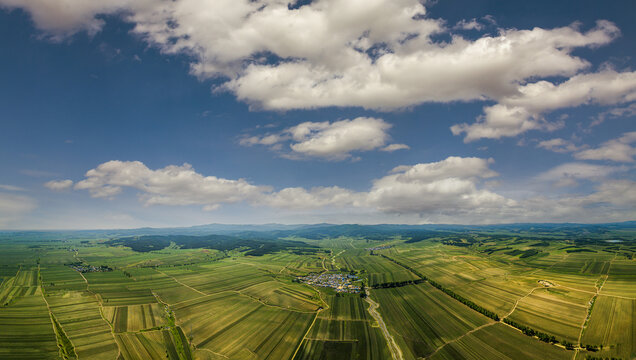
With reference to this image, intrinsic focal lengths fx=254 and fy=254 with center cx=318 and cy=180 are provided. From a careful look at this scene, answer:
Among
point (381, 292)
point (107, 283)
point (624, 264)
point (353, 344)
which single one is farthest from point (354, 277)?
point (624, 264)

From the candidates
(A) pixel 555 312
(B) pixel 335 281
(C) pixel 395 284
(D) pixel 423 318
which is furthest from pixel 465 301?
(B) pixel 335 281

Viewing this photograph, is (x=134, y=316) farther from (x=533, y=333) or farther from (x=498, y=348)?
(x=533, y=333)

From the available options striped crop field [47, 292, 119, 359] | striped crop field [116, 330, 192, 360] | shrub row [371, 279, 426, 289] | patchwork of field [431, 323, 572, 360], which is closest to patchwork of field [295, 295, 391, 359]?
patchwork of field [431, 323, 572, 360]

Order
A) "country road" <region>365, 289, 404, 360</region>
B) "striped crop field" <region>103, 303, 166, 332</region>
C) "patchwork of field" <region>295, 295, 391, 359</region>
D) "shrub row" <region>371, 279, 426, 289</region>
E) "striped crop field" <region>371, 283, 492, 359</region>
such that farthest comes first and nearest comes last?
1. "shrub row" <region>371, 279, 426, 289</region>
2. "striped crop field" <region>103, 303, 166, 332</region>
3. "striped crop field" <region>371, 283, 492, 359</region>
4. "country road" <region>365, 289, 404, 360</region>
5. "patchwork of field" <region>295, 295, 391, 359</region>

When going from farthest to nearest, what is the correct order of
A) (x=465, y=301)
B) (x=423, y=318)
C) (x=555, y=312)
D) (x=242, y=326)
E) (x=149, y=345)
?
1. (x=465, y=301)
2. (x=423, y=318)
3. (x=555, y=312)
4. (x=242, y=326)
5. (x=149, y=345)

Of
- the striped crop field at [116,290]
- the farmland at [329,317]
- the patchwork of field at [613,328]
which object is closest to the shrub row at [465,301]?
the farmland at [329,317]

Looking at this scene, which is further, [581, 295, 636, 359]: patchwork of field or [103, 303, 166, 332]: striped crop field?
[103, 303, 166, 332]: striped crop field

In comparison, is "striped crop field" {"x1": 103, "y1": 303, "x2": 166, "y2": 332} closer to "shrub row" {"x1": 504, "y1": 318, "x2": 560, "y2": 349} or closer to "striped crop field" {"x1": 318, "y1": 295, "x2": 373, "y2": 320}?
"striped crop field" {"x1": 318, "y1": 295, "x2": 373, "y2": 320}

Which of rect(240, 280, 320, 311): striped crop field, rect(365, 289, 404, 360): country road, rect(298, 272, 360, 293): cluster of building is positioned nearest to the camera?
rect(365, 289, 404, 360): country road
